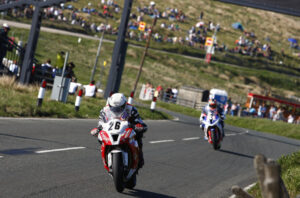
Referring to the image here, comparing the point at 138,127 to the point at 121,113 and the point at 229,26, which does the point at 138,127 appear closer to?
the point at 121,113

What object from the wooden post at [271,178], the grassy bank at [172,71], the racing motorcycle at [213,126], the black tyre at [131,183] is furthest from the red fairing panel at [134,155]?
the grassy bank at [172,71]

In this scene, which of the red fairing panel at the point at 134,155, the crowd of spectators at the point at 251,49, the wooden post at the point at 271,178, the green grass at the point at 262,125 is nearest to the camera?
the wooden post at the point at 271,178

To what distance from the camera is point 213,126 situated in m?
16.1

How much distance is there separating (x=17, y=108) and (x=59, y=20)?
43602 millimetres

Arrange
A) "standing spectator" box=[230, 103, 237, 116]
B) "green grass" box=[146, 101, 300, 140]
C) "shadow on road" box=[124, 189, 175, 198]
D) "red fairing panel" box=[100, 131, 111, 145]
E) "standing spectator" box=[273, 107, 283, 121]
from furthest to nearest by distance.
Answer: "standing spectator" box=[273, 107, 283, 121] → "standing spectator" box=[230, 103, 237, 116] → "green grass" box=[146, 101, 300, 140] → "shadow on road" box=[124, 189, 175, 198] → "red fairing panel" box=[100, 131, 111, 145]

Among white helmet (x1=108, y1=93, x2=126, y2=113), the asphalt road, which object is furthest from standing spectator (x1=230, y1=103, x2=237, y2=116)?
white helmet (x1=108, y1=93, x2=126, y2=113)

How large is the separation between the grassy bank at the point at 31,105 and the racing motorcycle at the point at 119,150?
7.53 metres

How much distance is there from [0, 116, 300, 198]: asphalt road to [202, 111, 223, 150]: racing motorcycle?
1.36ft

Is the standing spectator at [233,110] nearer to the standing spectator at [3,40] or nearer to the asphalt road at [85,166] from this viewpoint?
the standing spectator at [3,40]

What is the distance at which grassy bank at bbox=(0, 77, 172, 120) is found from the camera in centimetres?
1505

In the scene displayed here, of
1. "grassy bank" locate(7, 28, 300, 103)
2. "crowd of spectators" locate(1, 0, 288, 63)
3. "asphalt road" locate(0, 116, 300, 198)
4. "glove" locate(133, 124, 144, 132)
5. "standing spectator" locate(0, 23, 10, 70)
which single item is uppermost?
"crowd of spectators" locate(1, 0, 288, 63)

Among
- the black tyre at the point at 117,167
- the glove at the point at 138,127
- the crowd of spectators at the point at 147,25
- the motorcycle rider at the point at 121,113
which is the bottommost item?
the black tyre at the point at 117,167

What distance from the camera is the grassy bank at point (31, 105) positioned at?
15.1 metres

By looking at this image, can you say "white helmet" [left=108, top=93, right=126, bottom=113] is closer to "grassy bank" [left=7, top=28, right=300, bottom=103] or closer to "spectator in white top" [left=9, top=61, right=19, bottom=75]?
"spectator in white top" [left=9, top=61, right=19, bottom=75]
